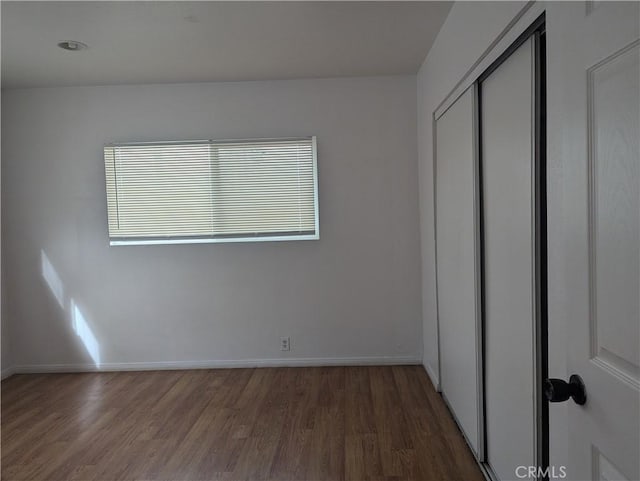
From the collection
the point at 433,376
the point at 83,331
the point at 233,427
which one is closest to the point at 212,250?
the point at 83,331

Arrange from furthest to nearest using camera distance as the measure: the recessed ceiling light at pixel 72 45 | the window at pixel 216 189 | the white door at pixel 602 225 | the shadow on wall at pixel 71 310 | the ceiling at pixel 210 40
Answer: the shadow on wall at pixel 71 310, the window at pixel 216 189, the recessed ceiling light at pixel 72 45, the ceiling at pixel 210 40, the white door at pixel 602 225

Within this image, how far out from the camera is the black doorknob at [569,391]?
1003mm

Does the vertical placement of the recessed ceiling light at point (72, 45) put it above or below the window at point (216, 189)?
above

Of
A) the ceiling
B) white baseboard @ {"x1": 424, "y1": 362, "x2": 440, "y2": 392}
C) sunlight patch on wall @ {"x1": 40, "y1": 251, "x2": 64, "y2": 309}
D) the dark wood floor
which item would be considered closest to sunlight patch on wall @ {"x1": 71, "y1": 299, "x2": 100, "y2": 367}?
sunlight patch on wall @ {"x1": 40, "y1": 251, "x2": 64, "y2": 309}

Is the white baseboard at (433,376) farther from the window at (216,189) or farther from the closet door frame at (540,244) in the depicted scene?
the closet door frame at (540,244)

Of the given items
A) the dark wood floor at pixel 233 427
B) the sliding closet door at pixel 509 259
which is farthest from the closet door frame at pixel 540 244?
the dark wood floor at pixel 233 427

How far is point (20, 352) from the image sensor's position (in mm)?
4086

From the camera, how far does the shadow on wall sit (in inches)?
159

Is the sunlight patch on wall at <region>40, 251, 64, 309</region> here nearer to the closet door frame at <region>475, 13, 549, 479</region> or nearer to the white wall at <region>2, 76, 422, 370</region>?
the white wall at <region>2, 76, 422, 370</region>

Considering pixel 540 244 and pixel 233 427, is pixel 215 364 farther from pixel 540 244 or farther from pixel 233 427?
pixel 540 244

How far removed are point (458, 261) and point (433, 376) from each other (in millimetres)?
1256

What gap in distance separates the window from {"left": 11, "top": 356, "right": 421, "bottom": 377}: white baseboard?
1.14 m

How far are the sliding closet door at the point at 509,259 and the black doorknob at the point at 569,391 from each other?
723 millimetres

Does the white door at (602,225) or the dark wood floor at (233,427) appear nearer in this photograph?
the white door at (602,225)
